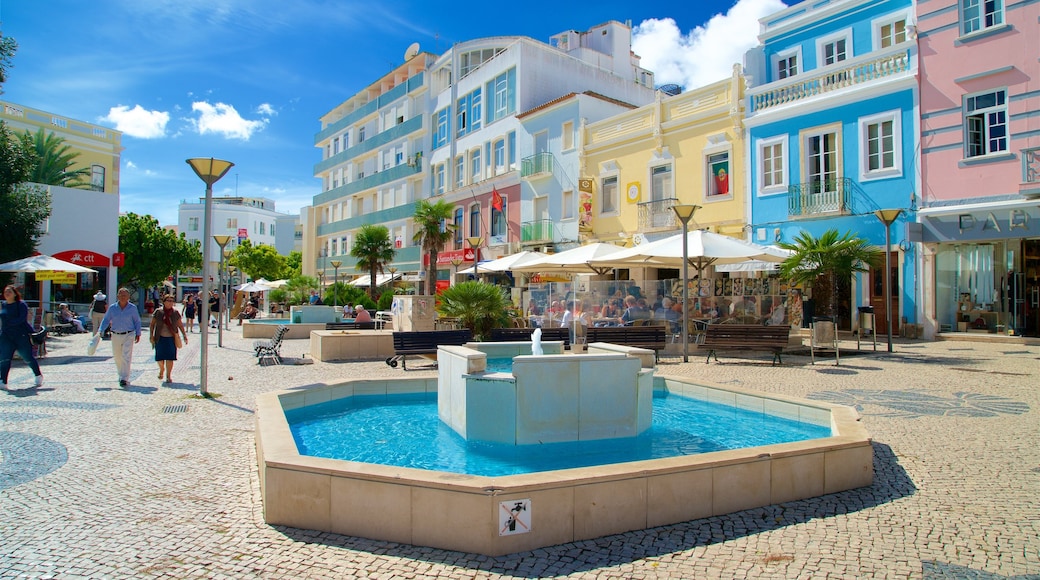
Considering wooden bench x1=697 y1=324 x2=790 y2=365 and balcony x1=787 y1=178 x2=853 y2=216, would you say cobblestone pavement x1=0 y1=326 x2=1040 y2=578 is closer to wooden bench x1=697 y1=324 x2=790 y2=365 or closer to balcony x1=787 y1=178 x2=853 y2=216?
wooden bench x1=697 y1=324 x2=790 y2=365

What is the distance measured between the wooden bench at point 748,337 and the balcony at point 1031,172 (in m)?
8.50

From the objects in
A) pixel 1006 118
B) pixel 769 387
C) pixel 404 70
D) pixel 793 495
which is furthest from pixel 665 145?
pixel 404 70

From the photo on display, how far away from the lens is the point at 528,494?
3887 millimetres

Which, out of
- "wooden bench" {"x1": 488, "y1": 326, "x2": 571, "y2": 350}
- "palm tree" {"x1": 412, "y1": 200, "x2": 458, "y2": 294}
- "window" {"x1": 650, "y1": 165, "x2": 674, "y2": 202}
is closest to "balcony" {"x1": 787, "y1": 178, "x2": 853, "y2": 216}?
"window" {"x1": 650, "y1": 165, "x2": 674, "y2": 202}

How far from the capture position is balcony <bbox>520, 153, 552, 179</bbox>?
30.5 meters

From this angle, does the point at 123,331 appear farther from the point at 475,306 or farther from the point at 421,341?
the point at 475,306

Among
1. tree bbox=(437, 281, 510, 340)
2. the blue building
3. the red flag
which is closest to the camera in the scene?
tree bbox=(437, 281, 510, 340)

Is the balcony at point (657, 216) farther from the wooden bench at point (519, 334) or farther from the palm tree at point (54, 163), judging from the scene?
the palm tree at point (54, 163)

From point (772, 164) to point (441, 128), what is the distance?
80.3ft

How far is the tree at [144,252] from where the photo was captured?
1692 inches

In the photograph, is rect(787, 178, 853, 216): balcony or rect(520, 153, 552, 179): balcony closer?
rect(787, 178, 853, 216): balcony

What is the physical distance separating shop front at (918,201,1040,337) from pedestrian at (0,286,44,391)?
70.5 ft

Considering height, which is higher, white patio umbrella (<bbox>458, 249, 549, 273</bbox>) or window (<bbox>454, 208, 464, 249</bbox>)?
window (<bbox>454, 208, 464, 249</bbox>)

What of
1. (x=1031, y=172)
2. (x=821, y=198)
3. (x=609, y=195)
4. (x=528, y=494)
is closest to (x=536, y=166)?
(x=609, y=195)
